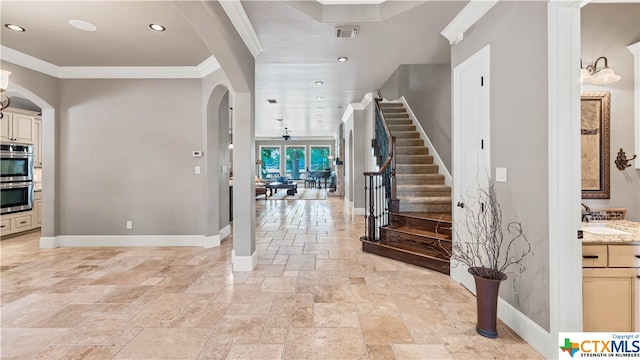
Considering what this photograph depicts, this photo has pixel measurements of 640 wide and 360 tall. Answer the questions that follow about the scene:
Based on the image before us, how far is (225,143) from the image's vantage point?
541 cm

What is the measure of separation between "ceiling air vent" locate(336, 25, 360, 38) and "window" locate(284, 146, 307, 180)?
1415 cm

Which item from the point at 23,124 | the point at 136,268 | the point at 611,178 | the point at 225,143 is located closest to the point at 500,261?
the point at 611,178

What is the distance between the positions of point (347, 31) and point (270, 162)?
14.7 meters

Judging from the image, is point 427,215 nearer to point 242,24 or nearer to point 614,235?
point 614,235

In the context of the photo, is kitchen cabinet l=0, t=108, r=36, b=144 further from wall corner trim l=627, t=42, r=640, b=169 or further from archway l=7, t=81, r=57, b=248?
wall corner trim l=627, t=42, r=640, b=169

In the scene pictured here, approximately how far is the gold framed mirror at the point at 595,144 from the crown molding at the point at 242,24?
10.3 ft

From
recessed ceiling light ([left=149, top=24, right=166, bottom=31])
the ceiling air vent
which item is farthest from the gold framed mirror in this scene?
recessed ceiling light ([left=149, top=24, right=166, bottom=31])

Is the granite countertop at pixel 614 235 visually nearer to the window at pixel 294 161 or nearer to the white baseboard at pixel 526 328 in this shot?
the white baseboard at pixel 526 328

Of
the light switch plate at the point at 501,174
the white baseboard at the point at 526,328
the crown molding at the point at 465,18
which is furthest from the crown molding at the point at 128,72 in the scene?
the white baseboard at the point at 526,328

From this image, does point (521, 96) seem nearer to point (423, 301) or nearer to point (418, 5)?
point (418, 5)

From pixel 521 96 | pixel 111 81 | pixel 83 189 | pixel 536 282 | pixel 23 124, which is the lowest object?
pixel 536 282

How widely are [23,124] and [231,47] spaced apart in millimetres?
5552

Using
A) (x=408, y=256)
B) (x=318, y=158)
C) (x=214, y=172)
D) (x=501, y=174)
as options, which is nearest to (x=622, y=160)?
(x=501, y=174)

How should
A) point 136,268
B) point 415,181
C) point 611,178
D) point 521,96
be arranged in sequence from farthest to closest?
point 415,181
point 136,268
point 611,178
point 521,96
